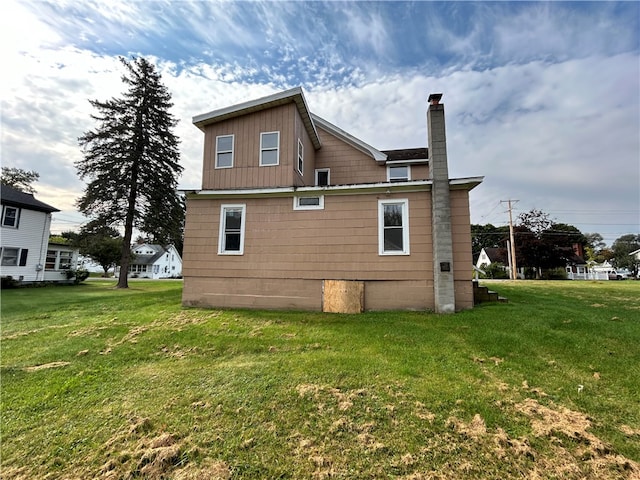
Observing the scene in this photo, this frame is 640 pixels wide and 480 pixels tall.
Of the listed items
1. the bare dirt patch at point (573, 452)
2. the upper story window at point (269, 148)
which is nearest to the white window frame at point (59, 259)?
the upper story window at point (269, 148)

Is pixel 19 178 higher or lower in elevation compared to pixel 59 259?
higher

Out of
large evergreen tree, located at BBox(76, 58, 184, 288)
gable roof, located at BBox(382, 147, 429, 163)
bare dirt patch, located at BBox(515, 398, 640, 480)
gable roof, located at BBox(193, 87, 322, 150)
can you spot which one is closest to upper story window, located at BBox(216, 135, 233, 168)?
gable roof, located at BBox(193, 87, 322, 150)

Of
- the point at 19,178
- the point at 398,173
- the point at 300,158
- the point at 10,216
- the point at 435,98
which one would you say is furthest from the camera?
the point at 19,178

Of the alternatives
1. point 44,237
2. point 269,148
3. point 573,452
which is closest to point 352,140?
point 269,148

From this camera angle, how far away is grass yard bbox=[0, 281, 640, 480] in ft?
8.45

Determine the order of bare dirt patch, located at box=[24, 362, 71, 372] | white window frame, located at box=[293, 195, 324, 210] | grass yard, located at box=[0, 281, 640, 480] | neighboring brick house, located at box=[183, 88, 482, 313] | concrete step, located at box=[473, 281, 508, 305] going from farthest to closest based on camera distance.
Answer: concrete step, located at box=[473, 281, 508, 305] < white window frame, located at box=[293, 195, 324, 210] < neighboring brick house, located at box=[183, 88, 482, 313] < bare dirt patch, located at box=[24, 362, 71, 372] < grass yard, located at box=[0, 281, 640, 480]

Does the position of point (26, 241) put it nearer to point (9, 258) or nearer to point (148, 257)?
point (9, 258)

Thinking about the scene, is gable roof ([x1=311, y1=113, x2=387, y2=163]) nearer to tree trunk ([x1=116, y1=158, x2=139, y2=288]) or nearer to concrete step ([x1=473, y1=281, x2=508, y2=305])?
concrete step ([x1=473, y1=281, x2=508, y2=305])

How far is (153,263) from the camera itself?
1804 inches

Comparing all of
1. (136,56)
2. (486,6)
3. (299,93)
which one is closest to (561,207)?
(486,6)

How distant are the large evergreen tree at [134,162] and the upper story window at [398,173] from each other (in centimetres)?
1690

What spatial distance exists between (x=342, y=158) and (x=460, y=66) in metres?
5.67

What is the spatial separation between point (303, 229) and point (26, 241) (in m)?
22.9

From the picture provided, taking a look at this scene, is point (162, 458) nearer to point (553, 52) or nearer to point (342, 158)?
point (342, 158)
